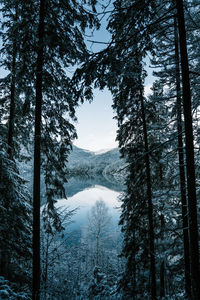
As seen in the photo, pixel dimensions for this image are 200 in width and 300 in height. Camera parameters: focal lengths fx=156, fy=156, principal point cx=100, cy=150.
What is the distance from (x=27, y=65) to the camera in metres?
4.93

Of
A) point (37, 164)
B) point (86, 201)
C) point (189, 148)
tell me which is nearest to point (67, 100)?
point (37, 164)

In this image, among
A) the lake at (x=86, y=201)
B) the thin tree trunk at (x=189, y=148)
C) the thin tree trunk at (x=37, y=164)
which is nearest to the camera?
the thin tree trunk at (x=189, y=148)

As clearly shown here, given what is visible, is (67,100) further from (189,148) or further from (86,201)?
(86,201)

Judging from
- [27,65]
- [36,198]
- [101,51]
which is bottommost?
[36,198]

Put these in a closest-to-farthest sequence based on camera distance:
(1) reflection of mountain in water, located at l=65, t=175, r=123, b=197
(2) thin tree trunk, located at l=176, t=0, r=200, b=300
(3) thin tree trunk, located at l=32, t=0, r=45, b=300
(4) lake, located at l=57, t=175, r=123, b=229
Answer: (2) thin tree trunk, located at l=176, t=0, r=200, b=300
(3) thin tree trunk, located at l=32, t=0, r=45, b=300
(4) lake, located at l=57, t=175, r=123, b=229
(1) reflection of mountain in water, located at l=65, t=175, r=123, b=197

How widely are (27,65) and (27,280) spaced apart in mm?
7462

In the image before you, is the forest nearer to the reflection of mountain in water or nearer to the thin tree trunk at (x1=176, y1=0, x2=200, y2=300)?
the thin tree trunk at (x1=176, y1=0, x2=200, y2=300)

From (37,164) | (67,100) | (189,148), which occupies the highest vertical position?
(67,100)

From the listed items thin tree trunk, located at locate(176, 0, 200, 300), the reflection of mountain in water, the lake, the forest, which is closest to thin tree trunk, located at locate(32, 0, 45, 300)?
the forest

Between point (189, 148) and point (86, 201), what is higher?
point (189, 148)

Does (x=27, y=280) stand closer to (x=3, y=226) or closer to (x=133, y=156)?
(x=3, y=226)

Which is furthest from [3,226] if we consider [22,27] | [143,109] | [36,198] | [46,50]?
[143,109]

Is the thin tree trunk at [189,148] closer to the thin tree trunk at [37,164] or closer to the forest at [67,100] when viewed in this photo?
the forest at [67,100]

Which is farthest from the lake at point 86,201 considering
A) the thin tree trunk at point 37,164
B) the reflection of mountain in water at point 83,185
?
the thin tree trunk at point 37,164
